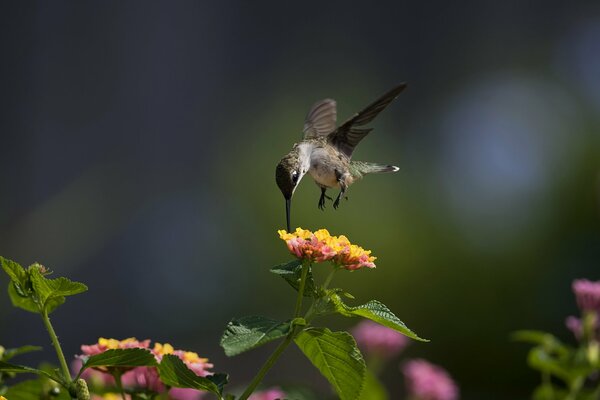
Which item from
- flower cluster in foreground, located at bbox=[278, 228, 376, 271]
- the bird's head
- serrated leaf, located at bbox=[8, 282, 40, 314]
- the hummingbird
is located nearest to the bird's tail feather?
the hummingbird

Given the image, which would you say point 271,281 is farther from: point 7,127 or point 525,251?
point 7,127

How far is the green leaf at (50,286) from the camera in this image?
23.0 inches

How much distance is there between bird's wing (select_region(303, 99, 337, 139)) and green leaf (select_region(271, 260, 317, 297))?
633 millimetres

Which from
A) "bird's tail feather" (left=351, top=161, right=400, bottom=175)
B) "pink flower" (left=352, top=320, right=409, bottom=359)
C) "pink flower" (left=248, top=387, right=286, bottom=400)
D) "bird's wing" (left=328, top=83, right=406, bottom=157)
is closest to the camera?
"pink flower" (left=248, top=387, right=286, bottom=400)

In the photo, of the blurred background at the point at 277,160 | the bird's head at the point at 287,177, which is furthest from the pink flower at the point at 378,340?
the blurred background at the point at 277,160

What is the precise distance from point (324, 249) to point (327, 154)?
480 millimetres

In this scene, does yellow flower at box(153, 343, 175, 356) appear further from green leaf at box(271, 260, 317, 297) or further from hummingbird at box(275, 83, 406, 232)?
hummingbird at box(275, 83, 406, 232)

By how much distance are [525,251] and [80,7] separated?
321 centimetres

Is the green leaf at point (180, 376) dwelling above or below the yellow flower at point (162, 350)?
above

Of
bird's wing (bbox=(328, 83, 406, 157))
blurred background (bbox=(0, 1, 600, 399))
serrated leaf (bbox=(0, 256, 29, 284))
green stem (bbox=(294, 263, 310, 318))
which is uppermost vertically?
bird's wing (bbox=(328, 83, 406, 157))

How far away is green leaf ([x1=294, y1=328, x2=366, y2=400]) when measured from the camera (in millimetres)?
589

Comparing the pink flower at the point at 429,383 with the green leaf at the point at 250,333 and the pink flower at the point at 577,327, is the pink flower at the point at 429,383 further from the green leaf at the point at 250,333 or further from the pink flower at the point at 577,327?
the green leaf at the point at 250,333

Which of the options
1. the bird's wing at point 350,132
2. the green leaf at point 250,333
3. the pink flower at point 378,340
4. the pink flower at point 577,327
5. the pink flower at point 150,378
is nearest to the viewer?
the green leaf at point 250,333

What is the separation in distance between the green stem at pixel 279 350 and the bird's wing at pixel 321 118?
67 centimetres
